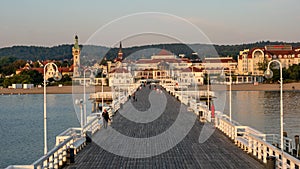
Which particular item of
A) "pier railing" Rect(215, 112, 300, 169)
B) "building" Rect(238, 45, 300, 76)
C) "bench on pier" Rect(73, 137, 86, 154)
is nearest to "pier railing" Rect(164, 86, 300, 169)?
"pier railing" Rect(215, 112, 300, 169)

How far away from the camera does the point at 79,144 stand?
1506 centimetres

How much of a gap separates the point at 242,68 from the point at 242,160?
113 m

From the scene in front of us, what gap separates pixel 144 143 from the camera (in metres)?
16.5

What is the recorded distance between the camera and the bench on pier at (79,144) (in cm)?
1452

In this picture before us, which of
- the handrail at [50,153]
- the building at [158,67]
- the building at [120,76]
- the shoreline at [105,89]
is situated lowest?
the shoreline at [105,89]

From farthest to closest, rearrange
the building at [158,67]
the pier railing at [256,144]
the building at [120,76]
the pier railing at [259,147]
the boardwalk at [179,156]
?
the building at [158,67], the building at [120,76], the boardwalk at [179,156], the pier railing at [256,144], the pier railing at [259,147]

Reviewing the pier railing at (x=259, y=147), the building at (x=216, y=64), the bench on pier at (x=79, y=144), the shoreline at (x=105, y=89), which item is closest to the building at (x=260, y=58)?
the building at (x=216, y=64)

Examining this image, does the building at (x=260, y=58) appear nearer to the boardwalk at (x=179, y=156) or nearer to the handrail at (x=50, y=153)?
the boardwalk at (x=179, y=156)

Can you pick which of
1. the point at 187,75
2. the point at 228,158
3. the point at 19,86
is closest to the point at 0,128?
the point at 228,158

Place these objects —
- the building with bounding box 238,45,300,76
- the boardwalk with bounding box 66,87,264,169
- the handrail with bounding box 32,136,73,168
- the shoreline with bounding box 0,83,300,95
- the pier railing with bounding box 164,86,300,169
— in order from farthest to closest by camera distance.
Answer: the building with bounding box 238,45,300,76
the shoreline with bounding box 0,83,300,95
the boardwalk with bounding box 66,87,264,169
the pier railing with bounding box 164,86,300,169
the handrail with bounding box 32,136,73,168

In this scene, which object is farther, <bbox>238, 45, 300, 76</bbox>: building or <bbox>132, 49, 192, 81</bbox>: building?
<bbox>132, 49, 192, 81</bbox>: building

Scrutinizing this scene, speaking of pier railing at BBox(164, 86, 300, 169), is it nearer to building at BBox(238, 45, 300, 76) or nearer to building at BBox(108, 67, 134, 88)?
building at BBox(108, 67, 134, 88)

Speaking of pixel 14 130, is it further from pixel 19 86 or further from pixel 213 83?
pixel 213 83

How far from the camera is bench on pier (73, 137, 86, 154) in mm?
14525
